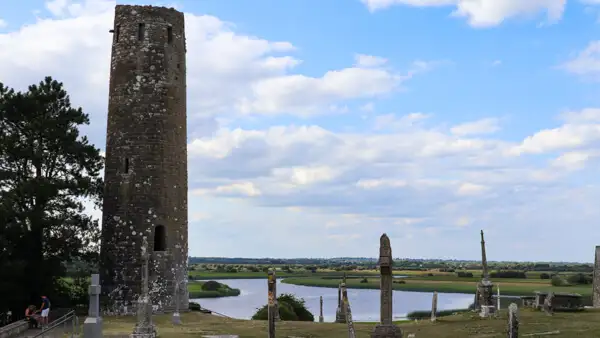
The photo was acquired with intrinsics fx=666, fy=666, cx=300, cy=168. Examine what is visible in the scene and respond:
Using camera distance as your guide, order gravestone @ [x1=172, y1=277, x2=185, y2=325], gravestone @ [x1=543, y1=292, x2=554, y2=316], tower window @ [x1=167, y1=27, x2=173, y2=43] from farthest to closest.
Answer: tower window @ [x1=167, y1=27, x2=173, y2=43] → gravestone @ [x1=172, y1=277, x2=185, y2=325] → gravestone @ [x1=543, y1=292, x2=554, y2=316]

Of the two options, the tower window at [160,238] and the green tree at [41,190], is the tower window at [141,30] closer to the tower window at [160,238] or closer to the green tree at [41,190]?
the green tree at [41,190]

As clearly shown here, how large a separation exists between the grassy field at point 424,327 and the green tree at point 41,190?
11.8 ft

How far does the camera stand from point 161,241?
102ft

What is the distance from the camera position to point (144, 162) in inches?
1208

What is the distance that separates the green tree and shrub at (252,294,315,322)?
11.7 meters

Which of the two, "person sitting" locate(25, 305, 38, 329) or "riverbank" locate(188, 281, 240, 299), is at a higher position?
"person sitting" locate(25, 305, 38, 329)

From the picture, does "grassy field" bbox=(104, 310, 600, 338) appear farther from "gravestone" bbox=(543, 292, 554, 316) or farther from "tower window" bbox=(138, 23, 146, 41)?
"tower window" bbox=(138, 23, 146, 41)

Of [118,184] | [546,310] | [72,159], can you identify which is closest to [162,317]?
[118,184]

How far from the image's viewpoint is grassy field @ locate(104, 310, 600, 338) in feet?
72.4

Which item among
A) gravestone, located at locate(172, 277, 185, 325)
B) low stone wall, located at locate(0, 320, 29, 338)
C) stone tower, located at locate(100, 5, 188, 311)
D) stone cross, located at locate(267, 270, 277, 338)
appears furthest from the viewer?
stone tower, located at locate(100, 5, 188, 311)

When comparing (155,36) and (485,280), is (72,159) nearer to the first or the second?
(155,36)

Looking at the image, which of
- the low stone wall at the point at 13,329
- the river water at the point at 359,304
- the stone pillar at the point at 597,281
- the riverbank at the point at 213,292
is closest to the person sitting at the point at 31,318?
the low stone wall at the point at 13,329

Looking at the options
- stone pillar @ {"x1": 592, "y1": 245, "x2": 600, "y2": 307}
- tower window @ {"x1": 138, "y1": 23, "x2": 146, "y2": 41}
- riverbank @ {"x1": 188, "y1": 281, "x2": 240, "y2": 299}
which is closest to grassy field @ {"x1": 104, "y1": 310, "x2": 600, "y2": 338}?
stone pillar @ {"x1": 592, "y1": 245, "x2": 600, "y2": 307}

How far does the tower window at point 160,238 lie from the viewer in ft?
102
